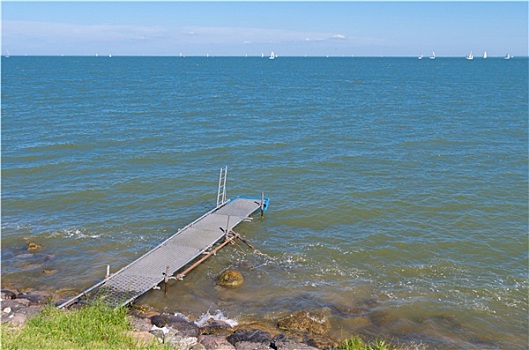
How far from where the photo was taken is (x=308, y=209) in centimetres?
3397

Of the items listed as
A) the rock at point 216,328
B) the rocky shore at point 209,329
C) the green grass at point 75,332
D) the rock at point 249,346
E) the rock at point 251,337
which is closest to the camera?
the green grass at point 75,332

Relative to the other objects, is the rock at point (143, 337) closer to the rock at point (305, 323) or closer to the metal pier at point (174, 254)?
the metal pier at point (174, 254)

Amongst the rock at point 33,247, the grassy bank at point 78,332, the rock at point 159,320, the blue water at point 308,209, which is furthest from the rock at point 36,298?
the rock at point 33,247

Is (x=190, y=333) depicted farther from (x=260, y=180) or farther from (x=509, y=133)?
(x=509, y=133)

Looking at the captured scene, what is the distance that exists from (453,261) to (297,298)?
1008cm

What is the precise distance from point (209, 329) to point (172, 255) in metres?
6.74

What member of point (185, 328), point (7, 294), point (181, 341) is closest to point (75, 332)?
point (181, 341)

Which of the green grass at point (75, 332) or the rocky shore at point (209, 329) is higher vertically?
the green grass at point (75, 332)

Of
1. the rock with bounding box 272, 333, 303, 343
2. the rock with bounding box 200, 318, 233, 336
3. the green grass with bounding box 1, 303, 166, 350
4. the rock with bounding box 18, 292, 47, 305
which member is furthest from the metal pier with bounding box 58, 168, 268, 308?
the rock with bounding box 272, 333, 303, 343

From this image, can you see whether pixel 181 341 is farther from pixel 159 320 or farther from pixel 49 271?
pixel 49 271

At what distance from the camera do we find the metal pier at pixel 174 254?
22.0 meters

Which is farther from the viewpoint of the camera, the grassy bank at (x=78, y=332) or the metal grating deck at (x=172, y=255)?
the metal grating deck at (x=172, y=255)

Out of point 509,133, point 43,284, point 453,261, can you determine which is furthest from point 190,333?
point 509,133

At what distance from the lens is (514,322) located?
21.5 m
